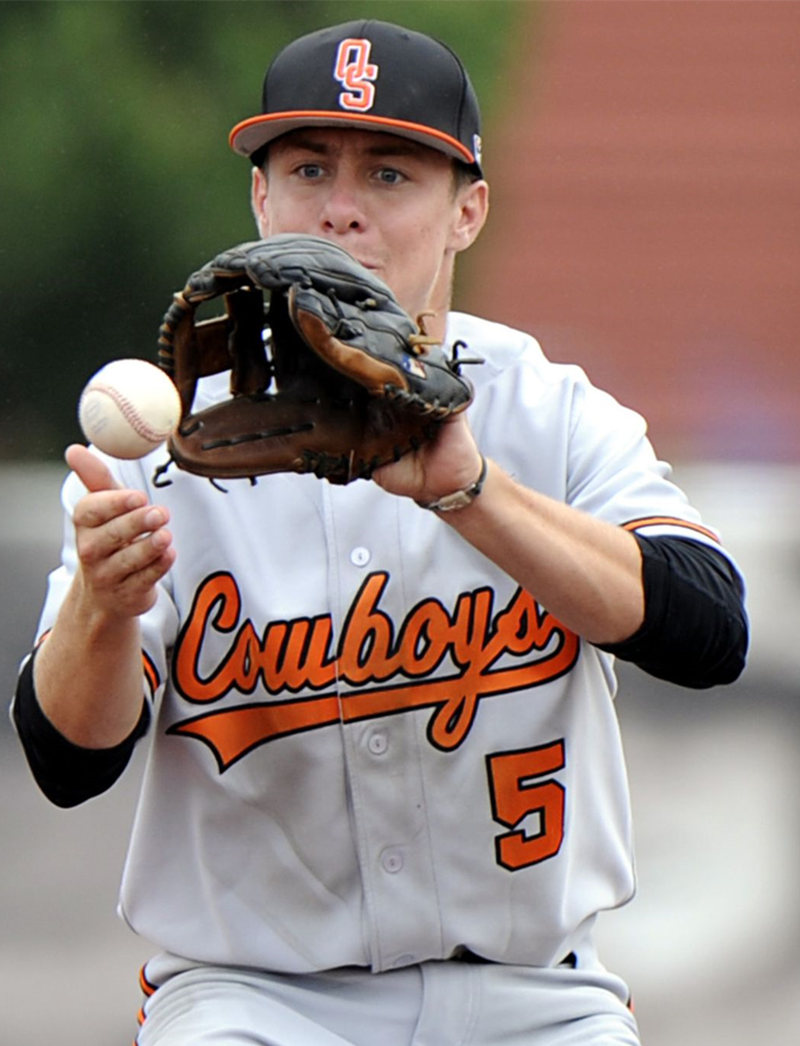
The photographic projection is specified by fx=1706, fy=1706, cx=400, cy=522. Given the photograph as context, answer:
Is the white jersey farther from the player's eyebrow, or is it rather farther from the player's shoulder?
the player's eyebrow

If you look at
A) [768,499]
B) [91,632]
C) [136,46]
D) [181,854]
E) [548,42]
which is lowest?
[181,854]

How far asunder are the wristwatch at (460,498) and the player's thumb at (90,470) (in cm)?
29

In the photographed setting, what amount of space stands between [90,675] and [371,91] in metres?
0.69

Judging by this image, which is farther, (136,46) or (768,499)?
(136,46)

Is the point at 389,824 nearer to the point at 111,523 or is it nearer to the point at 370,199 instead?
the point at 111,523

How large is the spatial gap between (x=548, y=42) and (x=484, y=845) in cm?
638

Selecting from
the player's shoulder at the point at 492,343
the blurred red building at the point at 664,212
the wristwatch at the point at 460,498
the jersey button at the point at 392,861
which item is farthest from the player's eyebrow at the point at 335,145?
the blurred red building at the point at 664,212

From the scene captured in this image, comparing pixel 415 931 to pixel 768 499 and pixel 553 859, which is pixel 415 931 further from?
pixel 768 499

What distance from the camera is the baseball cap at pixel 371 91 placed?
180cm

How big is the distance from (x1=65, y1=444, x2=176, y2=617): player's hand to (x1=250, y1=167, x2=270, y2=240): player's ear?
51cm

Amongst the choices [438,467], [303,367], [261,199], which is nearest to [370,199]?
[261,199]

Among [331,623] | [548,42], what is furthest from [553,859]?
[548,42]

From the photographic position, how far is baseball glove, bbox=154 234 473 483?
142cm

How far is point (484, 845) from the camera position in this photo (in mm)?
1800
